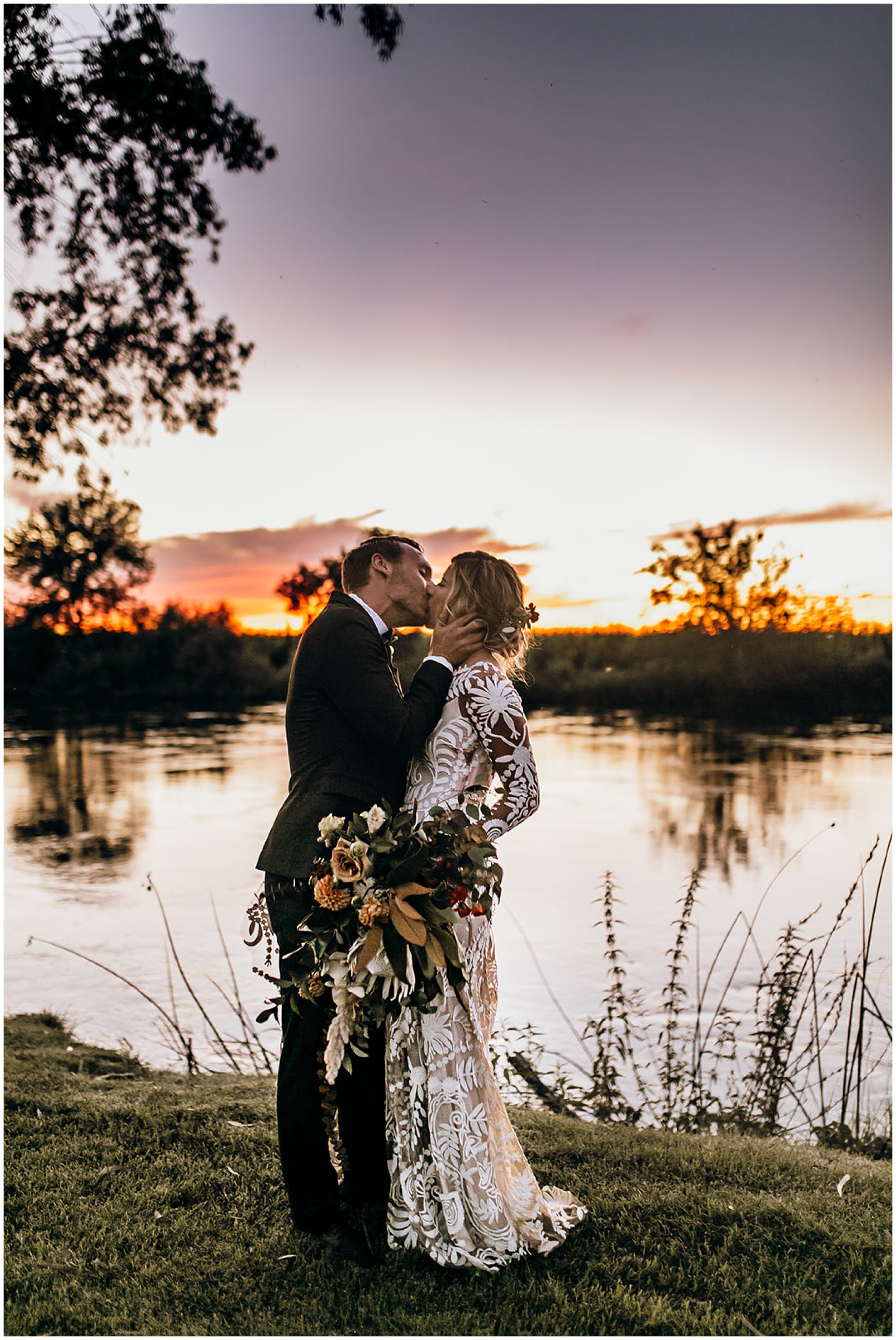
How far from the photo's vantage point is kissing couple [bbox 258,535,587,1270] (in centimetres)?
263

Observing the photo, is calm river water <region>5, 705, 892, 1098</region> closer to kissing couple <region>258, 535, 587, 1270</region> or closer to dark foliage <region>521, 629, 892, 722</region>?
dark foliage <region>521, 629, 892, 722</region>

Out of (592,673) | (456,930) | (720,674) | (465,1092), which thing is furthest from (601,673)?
(465,1092)

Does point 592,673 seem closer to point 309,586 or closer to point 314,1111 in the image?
point 309,586

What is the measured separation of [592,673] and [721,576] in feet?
4.86

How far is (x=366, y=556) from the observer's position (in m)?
2.91

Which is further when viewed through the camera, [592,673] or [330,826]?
[592,673]

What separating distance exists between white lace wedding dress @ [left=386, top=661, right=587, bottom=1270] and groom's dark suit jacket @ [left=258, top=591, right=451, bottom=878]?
11cm

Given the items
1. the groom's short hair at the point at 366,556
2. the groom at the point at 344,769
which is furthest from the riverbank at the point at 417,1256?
the groom's short hair at the point at 366,556

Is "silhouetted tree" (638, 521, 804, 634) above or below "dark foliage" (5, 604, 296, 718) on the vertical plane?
above

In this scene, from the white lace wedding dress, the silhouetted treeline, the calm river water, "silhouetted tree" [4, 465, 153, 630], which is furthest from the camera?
the silhouetted treeline

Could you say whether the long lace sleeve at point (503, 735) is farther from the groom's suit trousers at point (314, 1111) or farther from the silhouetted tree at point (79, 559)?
the silhouetted tree at point (79, 559)

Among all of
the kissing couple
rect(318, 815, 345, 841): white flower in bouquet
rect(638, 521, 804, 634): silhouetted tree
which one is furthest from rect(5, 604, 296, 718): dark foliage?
rect(318, 815, 345, 841): white flower in bouquet

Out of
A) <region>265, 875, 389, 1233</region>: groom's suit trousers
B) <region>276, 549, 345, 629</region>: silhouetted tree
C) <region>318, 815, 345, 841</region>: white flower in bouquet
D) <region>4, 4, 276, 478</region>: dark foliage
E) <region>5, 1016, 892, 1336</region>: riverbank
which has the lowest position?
<region>5, 1016, 892, 1336</region>: riverbank

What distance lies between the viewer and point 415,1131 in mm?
2693
